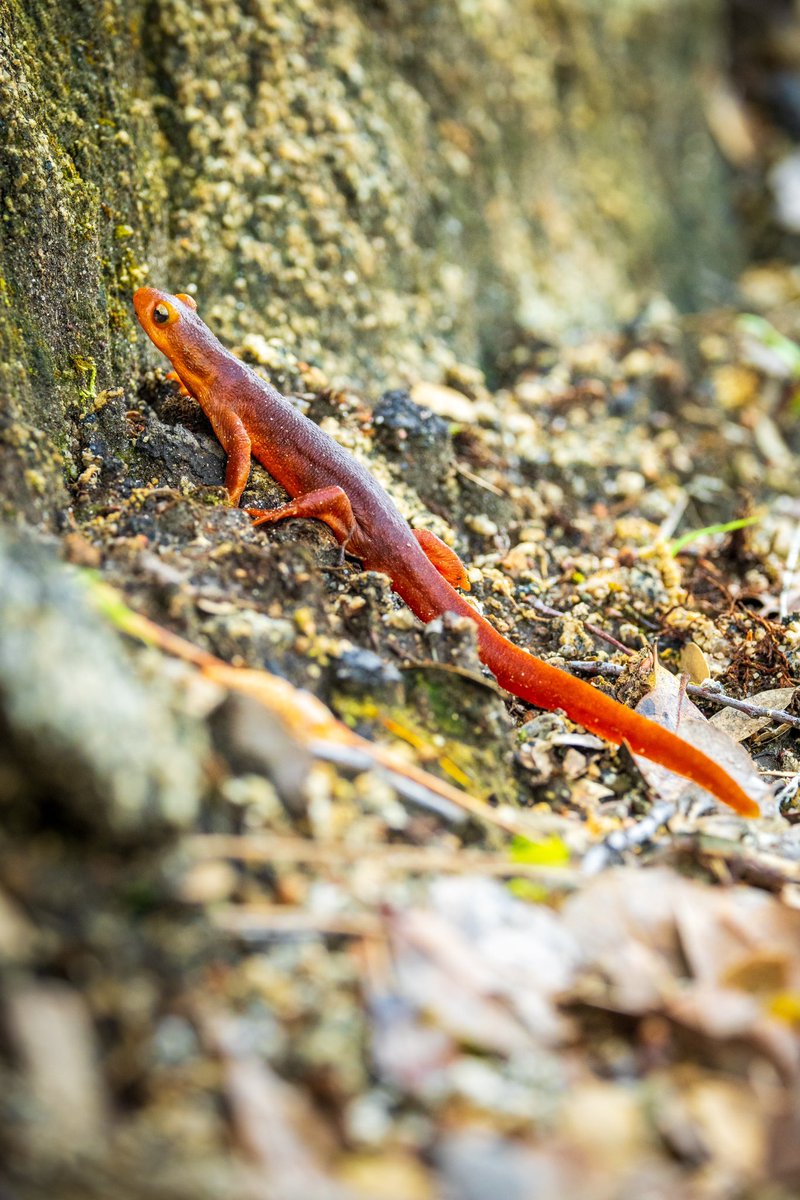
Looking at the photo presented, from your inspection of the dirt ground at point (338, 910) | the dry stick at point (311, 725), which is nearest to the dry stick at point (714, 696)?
the dirt ground at point (338, 910)

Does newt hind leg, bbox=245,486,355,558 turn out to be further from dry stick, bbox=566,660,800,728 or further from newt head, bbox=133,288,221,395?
dry stick, bbox=566,660,800,728

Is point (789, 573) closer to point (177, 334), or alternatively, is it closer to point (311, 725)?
point (177, 334)

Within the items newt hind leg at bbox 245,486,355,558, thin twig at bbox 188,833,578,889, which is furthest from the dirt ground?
newt hind leg at bbox 245,486,355,558

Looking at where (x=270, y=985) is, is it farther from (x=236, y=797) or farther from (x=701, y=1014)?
(x=701, y=1014)

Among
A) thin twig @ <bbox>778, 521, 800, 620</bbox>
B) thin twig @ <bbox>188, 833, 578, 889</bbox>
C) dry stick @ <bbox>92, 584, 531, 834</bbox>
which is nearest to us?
thin twig @ <bbox>188, 833, 578, 889</bbox>

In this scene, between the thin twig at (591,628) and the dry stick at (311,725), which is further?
the thin twig at (591,628)

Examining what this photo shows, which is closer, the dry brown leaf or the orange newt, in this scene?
the dry brown leaf

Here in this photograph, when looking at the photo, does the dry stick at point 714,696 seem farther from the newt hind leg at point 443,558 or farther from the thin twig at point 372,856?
the thin twig at point 372,856

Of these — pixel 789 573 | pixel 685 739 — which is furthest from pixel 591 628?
pixel 789 573
